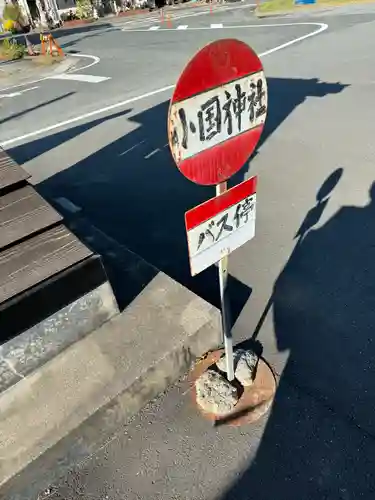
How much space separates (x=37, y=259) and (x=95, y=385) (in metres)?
1.08

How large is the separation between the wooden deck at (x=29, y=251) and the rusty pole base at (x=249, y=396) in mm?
1253

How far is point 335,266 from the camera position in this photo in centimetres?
428

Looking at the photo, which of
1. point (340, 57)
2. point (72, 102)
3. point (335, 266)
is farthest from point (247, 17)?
point (335, 266)

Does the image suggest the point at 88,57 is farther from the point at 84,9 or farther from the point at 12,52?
the point at 84,9

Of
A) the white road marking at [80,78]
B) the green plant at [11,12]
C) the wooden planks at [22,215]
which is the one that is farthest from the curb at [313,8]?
the wooden planks at [22,215]

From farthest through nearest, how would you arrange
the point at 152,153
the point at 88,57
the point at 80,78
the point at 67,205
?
the point at 88,57
the point at 80,78
the point at 152,153
the point at 67,205

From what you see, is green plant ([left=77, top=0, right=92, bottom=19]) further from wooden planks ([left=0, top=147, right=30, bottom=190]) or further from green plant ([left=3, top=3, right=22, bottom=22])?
wooden planks ([left=0, top=147, right=30, bottom=190])

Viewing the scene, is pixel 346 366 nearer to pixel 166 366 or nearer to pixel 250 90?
pixel 166 366

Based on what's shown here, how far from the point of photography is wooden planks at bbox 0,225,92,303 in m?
2.70

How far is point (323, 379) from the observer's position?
3166 millimetres

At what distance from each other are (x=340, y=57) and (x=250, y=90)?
42.2 ft

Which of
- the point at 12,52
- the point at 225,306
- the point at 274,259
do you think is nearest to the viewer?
the point at 225,306

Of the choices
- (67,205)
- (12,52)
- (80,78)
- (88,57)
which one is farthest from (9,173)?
(12,52)

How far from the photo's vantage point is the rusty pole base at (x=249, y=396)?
9.77 feet
